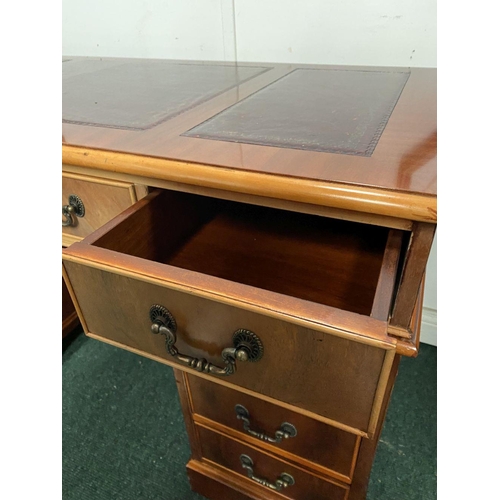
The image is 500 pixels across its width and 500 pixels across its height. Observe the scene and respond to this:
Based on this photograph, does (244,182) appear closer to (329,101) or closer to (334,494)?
(329,101)

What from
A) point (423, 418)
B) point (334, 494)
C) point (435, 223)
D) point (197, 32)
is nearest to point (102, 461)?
point (334, 494)

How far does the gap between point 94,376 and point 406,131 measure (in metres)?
0.96

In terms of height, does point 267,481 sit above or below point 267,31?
below

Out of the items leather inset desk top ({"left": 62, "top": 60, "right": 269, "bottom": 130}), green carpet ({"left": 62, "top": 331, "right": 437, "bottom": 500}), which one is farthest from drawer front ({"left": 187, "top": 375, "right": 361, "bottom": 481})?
leather inset desk top ({"left": 62, "top": 60, "right": 269, "bottom": 130})

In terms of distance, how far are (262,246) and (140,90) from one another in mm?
367

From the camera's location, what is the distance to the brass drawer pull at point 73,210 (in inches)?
22.3

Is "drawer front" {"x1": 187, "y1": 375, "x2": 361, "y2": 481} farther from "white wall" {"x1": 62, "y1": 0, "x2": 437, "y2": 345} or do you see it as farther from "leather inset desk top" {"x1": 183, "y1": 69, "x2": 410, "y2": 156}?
"white wall" {"x1": 62, "y1": 0, "x2": 437, "y2": 345}

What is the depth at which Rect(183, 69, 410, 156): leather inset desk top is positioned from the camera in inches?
18.4

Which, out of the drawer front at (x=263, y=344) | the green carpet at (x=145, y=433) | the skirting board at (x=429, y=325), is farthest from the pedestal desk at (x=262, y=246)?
the skirting board at (x=429, y=325)

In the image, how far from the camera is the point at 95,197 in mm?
547

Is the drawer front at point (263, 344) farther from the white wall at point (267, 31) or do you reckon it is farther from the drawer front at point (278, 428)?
the white wall at point (267, 31)

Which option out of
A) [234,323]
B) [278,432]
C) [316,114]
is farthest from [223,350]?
[316,114]

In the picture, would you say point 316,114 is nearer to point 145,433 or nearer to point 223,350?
point 223,350

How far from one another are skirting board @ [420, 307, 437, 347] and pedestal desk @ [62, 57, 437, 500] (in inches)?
19.4
